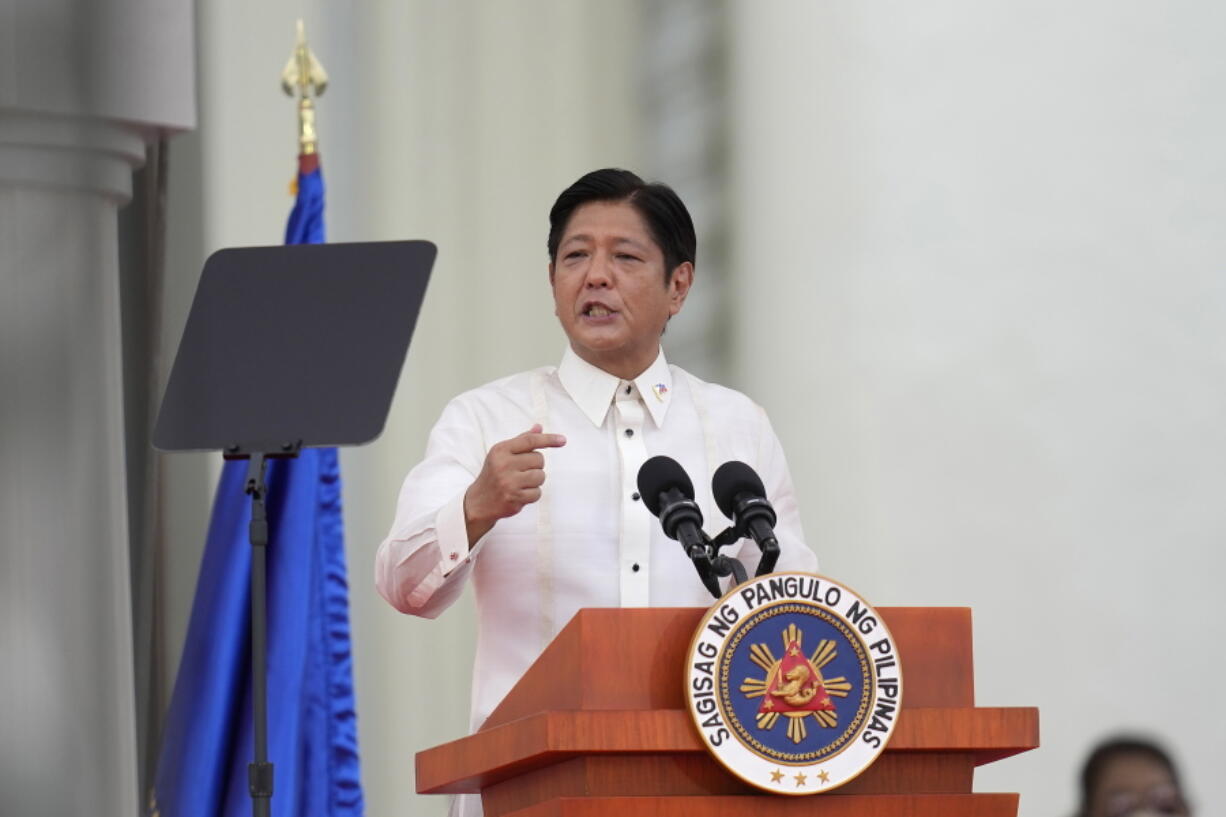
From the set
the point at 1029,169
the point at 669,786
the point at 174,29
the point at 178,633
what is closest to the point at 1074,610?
the point at 1029,169

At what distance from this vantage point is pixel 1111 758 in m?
4.44

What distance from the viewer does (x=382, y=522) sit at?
4781 mm

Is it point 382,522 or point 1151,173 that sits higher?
point 1151,173

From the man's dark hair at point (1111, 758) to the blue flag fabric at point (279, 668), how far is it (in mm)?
1735

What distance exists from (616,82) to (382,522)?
56.6 inches

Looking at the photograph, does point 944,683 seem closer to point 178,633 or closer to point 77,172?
point 77,172

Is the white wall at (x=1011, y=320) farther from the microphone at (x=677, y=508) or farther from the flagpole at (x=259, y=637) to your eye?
the microphone at (x=677, y=508)

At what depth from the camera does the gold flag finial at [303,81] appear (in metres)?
4.29

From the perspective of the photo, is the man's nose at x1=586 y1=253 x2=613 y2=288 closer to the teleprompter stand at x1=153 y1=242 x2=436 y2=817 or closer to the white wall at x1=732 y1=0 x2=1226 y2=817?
the teleprompter stand at x1=153 y1=242 x2=436 y2=817

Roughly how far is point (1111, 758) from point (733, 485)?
8.54 feet

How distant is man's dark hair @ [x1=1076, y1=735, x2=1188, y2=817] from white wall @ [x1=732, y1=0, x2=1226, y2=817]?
265mm

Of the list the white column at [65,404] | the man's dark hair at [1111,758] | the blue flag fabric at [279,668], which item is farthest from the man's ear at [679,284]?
the man's dark hair at [1111,758]

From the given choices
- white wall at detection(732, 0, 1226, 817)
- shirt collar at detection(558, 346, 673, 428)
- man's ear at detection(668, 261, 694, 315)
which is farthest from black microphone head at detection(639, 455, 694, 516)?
white wall at detection(732, 0, 1226, 817)

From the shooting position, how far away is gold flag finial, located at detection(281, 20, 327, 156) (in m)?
4.29
